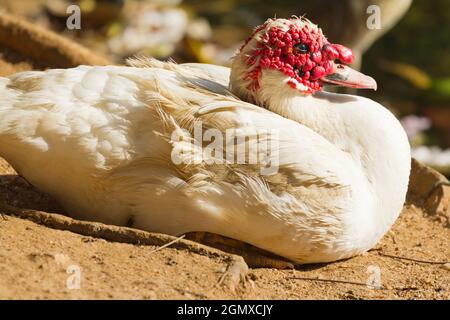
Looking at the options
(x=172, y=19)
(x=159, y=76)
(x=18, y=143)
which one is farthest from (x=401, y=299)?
(x=172, y=19)

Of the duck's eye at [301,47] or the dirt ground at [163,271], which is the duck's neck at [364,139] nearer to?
the duck's eye at [301,47]

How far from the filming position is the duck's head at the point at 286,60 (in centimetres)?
426

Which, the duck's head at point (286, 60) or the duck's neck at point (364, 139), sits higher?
the duck's head at point (286, 60)

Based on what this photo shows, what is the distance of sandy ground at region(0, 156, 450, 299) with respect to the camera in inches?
141

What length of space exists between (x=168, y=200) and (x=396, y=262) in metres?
1.35

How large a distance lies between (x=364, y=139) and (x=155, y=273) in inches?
50.8

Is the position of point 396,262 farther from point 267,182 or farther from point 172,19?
point 172,19

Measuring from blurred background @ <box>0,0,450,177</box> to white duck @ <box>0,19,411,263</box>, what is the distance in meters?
4.30

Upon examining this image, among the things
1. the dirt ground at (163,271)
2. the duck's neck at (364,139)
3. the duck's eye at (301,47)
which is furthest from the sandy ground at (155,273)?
the duck's eye at (301,47)

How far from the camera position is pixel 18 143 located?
4.18 meters

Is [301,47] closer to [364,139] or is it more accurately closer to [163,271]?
[364,139]

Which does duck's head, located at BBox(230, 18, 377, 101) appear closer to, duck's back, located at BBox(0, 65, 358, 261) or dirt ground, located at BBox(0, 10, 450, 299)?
duck's back, located at BBox(0, 65, 358, 261)

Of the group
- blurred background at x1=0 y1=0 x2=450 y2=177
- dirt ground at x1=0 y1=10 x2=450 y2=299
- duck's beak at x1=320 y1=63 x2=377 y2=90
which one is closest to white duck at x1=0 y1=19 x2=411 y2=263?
duck's beak at x1=320 y1=63 x2=377 y2=90

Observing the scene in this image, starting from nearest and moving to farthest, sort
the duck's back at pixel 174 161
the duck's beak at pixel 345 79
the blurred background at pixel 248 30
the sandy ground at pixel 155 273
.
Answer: the sandy ground at pixel 155 273, the duck's back at pixel 174 161, the duck's beak at pixel 345 79, the blurred background at pixel 248 30
